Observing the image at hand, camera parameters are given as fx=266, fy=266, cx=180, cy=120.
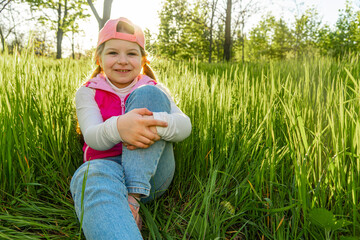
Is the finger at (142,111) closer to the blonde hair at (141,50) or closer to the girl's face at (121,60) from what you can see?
the girl's face at (121,60)

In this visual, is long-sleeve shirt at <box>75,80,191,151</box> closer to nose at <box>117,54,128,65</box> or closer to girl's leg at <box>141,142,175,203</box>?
girl's leg at <box>141,142,175,203</box>

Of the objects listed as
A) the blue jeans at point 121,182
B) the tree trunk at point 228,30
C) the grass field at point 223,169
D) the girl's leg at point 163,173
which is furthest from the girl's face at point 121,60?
the tree trunk at point 228,30

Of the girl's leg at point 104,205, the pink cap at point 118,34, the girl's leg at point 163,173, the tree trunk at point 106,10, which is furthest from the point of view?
the tree trunk at point 106,10

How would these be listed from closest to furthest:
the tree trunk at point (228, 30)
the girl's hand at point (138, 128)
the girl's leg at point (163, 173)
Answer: the girl's hand at point (138, 128) < the girl's leg at point (163, 173) < the tree trunk at point (228, 30)

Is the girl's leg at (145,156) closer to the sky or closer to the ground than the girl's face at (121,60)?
closer to the ground

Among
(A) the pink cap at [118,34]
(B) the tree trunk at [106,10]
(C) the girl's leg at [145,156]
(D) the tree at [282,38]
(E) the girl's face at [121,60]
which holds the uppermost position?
(D) the tree at [282,38]

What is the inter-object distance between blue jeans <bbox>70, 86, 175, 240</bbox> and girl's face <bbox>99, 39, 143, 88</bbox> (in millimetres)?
241

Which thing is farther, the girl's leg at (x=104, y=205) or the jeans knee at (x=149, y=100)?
the jeans knee at (x=149, y=100)

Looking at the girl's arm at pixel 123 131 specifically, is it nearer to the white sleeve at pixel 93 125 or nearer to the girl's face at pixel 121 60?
the white sleeve at pixel 93 125

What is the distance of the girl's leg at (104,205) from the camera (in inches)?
29.4

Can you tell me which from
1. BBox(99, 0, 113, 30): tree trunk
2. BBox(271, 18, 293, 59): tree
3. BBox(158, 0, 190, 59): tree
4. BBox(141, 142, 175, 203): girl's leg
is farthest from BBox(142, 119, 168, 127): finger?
BBox(271, 18, 293, 59): tree

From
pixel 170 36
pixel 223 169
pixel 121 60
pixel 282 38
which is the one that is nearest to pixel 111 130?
pixel 121 60

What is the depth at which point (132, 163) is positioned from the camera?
1.00 meters

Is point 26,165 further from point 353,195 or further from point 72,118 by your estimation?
point 353,195
